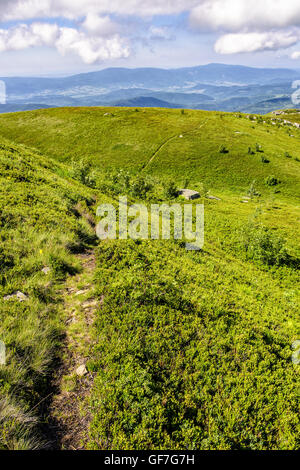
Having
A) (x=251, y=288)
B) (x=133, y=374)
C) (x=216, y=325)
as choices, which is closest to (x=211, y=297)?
(x=216, y=325)

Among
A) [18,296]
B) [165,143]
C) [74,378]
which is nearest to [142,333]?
[74,378]

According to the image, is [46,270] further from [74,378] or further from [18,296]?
[74,378]

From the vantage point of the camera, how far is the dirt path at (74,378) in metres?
4.68

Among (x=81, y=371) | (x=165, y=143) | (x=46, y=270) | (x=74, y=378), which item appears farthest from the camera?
(x=165, y=143)

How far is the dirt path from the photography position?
4676 mm

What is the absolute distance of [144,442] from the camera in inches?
187

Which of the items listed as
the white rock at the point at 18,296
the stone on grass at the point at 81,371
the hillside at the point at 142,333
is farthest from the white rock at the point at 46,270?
the stone on grass at the point at 81,371

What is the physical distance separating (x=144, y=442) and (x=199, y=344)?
3187mm

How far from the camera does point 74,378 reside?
5621 mm

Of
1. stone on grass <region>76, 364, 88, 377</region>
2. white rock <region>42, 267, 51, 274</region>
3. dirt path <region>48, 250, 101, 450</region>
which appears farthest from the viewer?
white rock <region>42, 267, 51, 274</region>

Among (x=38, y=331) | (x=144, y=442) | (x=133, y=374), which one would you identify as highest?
(x=38, y=331)

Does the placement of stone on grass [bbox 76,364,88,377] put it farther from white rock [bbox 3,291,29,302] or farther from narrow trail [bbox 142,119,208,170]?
narrow trail [bbox 142,119,208,170]

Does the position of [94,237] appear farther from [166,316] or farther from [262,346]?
[262,346]

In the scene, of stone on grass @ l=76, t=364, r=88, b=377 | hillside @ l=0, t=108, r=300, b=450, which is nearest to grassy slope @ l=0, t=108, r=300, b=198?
hillside @ l=0, t=108, r=300, b=450
